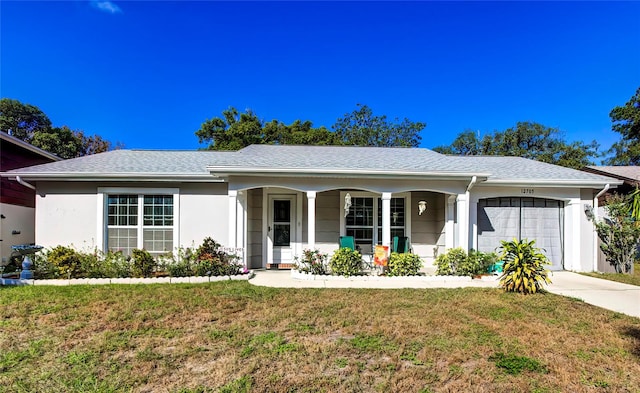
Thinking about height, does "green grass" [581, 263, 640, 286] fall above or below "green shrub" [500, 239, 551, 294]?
below

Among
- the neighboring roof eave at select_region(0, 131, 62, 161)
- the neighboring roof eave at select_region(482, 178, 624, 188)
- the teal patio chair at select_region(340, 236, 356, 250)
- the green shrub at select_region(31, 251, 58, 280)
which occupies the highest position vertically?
the neighboring roof eave at select_region(0, 131, 62, 161)

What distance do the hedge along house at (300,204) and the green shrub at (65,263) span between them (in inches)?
46.9

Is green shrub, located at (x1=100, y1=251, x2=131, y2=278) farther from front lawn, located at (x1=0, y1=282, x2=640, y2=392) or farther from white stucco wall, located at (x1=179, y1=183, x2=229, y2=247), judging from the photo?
white stucco wall, located at (x1=179, y1=183, x2=229, y2=247)

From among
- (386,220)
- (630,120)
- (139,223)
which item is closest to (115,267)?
(139,223)

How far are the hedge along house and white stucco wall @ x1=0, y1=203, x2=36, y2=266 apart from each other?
1.37 metres

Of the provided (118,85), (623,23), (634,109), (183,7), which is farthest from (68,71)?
(634,109)

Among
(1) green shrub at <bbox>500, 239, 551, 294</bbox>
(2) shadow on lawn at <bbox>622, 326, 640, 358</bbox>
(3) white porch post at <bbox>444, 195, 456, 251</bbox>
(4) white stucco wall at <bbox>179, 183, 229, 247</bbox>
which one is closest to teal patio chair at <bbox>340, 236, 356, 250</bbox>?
(3) white porch post at <bbox>444, 195, 456, 251</bbox>

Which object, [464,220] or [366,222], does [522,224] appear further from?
[366,222]

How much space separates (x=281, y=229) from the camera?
385 inches

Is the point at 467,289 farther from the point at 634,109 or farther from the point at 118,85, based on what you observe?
the point at 634,109

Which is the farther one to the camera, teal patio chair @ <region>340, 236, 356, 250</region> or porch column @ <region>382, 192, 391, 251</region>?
teal patio chair @ <region>340, 236, 356, 250</region>

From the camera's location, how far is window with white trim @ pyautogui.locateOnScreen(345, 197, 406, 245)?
980 cm

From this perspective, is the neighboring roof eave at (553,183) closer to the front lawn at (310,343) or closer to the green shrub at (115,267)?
the front lawn at (310,343)

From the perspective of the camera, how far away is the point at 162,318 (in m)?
4.88
